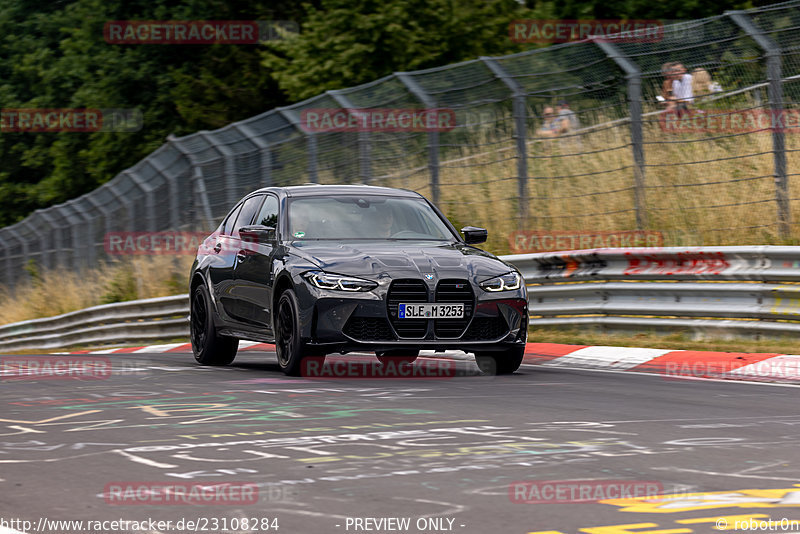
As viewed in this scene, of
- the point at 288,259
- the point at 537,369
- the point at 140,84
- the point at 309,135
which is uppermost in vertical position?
the point at 140,84

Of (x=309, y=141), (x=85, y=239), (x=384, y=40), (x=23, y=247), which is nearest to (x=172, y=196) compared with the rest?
(x=309, y=141)

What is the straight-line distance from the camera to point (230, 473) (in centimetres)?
615

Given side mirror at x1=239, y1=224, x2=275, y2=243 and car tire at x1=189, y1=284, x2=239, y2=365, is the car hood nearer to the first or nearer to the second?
side mirror at x1=239, y1=224, x2=275, y2=243

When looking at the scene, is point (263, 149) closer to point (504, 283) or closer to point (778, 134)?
point (778, 134)

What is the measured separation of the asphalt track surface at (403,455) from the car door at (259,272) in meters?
1.24

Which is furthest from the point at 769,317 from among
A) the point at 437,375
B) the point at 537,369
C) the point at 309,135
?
the point at 309,135

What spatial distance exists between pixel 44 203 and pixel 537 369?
43350 mm

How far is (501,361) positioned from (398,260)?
4.55ft

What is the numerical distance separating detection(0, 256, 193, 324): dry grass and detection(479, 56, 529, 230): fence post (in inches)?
402

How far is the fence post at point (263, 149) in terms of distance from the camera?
21.0 m

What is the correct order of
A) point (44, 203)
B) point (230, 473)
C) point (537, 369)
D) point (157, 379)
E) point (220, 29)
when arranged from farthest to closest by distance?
point (44, 203) < point (220, 29) < point (537, 369) < point (157, 379) < point (230, 473)

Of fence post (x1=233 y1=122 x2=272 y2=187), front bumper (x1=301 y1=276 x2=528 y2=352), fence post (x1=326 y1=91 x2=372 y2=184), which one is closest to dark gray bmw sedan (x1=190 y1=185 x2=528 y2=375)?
front bumper (x1=301 y1=276 x2=528 y2=352)

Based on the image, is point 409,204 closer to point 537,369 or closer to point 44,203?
point 537,369

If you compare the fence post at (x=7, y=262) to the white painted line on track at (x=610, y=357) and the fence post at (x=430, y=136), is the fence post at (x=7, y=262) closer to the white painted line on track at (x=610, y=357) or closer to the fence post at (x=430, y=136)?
the fence post at (x=430, y=136)
